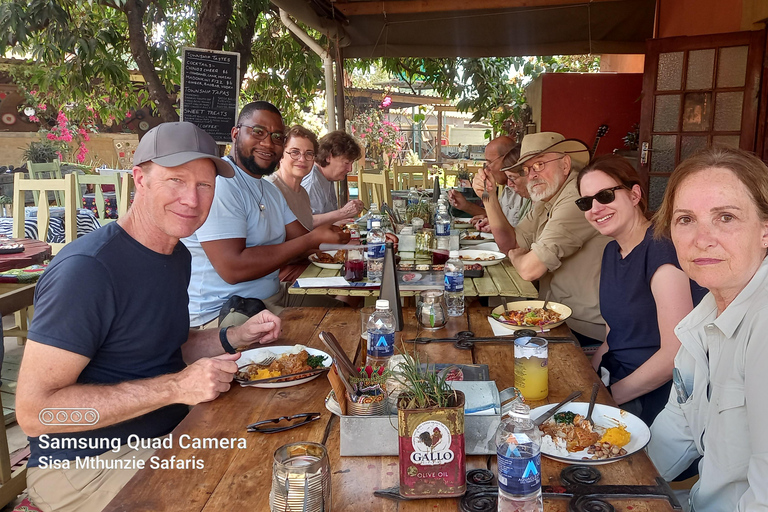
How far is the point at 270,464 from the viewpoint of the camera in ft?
4.67

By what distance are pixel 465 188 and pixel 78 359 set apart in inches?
245

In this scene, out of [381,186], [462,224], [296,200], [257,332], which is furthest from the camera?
[381,186]

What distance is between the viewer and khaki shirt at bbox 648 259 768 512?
1.31 metres

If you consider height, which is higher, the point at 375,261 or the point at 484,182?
the point at 484,182

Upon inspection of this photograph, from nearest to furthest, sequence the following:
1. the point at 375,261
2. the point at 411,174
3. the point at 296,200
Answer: the point at 375,261 → the point at 296,200 → the point at 411,174

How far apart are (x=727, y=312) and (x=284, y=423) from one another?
1141mm

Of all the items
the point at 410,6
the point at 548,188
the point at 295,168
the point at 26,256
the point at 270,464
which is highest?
the point at 410,6

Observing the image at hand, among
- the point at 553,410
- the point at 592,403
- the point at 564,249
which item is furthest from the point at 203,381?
the point at 564,249

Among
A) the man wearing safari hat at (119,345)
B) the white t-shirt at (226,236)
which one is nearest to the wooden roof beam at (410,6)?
the white t-shirt at (226,236)

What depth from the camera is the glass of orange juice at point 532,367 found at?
174 centimetres

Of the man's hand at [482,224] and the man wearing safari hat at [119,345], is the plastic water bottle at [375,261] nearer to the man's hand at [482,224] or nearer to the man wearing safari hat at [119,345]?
the man wearing safari hat at [119,345]

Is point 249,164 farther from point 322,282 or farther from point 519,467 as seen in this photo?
point 519,467

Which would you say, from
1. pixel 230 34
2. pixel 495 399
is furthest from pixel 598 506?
pixel 230 34

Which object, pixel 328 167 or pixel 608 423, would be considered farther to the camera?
pixel 328 167
